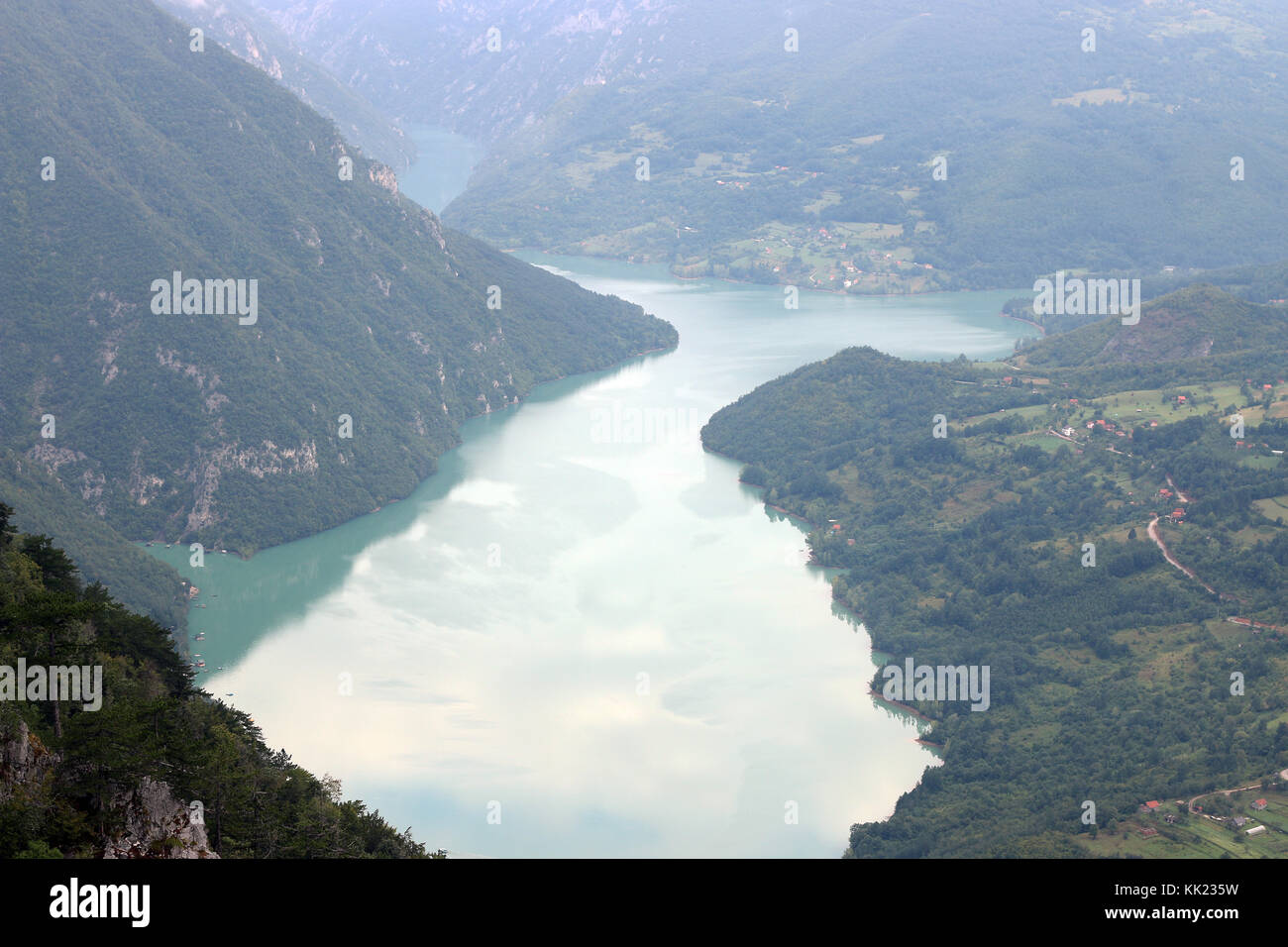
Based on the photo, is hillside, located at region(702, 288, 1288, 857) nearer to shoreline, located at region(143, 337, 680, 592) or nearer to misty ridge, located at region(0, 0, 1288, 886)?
misty ridge, located at region(0, 0, 1288, 886)

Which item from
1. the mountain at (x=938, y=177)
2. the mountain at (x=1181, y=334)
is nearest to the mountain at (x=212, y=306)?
the mountain at (x=1181, y=334)

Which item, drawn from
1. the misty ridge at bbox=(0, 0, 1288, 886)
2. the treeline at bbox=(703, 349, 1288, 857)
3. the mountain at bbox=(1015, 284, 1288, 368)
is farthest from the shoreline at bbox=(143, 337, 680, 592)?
the mountain at bbox=(1015, 284, 1288, 368)

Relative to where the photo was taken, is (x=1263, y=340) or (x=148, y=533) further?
(x=1263, y=340)

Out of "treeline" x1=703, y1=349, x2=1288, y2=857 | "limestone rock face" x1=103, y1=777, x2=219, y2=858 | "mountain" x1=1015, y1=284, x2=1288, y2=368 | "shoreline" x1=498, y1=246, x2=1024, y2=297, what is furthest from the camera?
"shoreline" x1=498, y1=246, x2=1024, y2=297

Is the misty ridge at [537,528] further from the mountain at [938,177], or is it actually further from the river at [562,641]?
the mountain at [938,177]

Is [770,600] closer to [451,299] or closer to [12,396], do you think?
[12,396]
